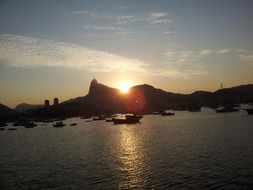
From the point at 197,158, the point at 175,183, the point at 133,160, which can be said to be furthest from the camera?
the point at 133,160

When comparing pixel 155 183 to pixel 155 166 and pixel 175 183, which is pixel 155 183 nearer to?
pixel 175 183

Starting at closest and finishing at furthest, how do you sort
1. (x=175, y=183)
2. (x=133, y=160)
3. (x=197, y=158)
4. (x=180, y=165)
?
(x=175, y=183) → (x=180, y=165) → (x=197, y=158) → (x=133, y=160)

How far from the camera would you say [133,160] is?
2274 inches

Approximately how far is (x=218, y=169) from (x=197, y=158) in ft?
32.5

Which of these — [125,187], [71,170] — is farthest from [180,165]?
[71,170]

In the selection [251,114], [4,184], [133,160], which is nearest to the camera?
[4,184]

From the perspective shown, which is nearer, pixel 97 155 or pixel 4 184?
pixel 4 184

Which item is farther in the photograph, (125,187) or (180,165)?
(180,165)

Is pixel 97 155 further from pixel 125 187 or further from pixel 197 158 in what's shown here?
pixel 125 187

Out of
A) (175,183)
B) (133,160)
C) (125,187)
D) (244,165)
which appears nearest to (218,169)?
(244,165)

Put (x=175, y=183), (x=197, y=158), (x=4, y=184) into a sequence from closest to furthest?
1. (x=175, y=183)
2. (x=4, y=184)
3. (x=197, y=158)

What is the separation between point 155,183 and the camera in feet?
129

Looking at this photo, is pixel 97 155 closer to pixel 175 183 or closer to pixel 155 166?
pixel 155 166

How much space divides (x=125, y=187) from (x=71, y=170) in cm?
1444
